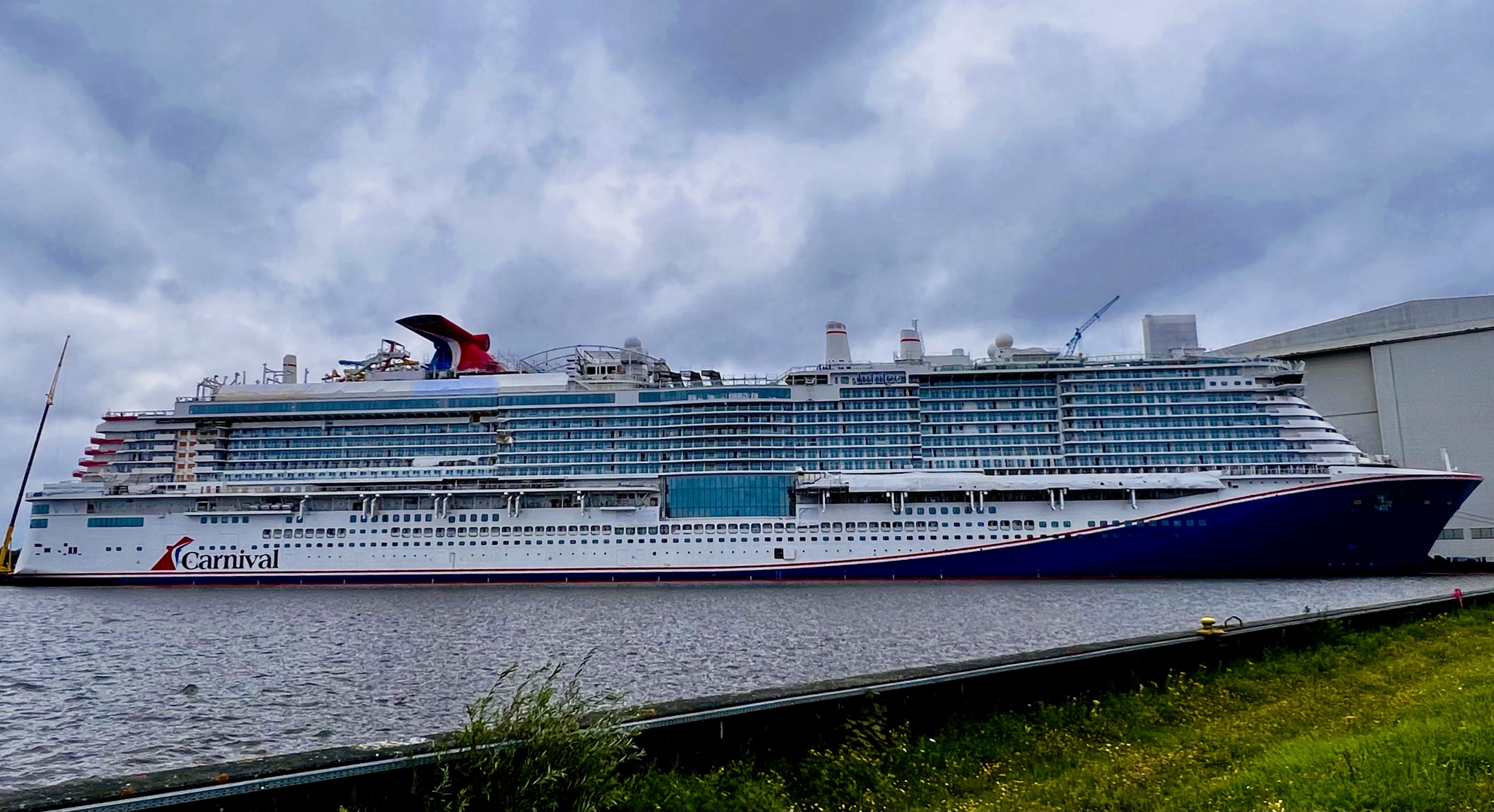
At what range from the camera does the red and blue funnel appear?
2569 inches

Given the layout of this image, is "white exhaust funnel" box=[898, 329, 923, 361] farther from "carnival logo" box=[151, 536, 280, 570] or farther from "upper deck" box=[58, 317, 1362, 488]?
"carnival logo" box=[151, 536, 280, 570]

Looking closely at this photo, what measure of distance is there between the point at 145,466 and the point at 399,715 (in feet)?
178

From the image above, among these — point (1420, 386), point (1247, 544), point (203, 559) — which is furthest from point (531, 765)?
point (1420, 386)

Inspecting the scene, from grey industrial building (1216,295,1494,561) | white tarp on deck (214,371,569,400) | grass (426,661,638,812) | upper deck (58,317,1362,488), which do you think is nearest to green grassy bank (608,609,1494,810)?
grass (426,661,638,812)

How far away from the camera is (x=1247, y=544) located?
46.2 metres

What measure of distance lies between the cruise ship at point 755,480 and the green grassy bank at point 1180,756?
37078 millimetres

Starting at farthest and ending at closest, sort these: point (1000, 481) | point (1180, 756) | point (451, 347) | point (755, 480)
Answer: point (451, 347), point (755, 480), point (1000, 481), point (1180, 756)

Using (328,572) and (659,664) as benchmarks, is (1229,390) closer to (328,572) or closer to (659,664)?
(659,664)

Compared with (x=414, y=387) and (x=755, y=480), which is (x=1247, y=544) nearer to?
(x=755, y=480)

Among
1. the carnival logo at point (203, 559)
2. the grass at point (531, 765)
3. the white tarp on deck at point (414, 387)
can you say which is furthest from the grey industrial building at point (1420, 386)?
the carnival logo at point (203, 559)

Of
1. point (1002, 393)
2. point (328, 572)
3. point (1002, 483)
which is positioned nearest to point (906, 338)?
point (1002, 393)

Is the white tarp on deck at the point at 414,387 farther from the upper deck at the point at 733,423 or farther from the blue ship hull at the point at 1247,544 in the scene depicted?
the blue ship hull at the point at 1247,544

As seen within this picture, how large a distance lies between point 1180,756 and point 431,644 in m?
23.2

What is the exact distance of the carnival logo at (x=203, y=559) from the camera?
5541 centimetres
